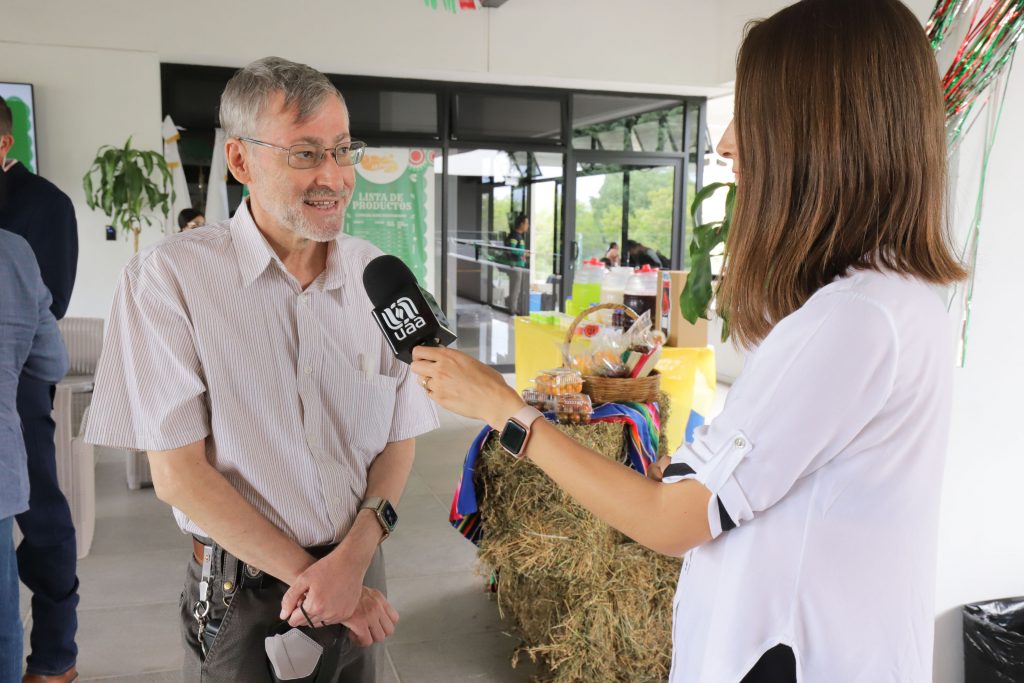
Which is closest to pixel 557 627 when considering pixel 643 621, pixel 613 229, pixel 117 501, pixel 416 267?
pixel 643 621

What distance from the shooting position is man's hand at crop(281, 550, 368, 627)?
4.68ft

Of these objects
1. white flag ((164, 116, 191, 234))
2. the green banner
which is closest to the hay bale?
white flag ((164, 116, 191, 234))

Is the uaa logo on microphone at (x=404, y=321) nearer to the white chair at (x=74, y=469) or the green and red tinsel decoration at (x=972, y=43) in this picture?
the green and red tinsel decoration at (x=972, y=43)

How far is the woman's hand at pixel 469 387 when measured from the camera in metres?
1.29

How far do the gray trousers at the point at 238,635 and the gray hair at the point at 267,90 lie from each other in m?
0.79

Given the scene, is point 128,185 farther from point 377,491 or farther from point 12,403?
point 377,491

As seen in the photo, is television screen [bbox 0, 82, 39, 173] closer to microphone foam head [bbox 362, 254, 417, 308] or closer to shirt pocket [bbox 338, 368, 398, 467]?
shirt pocket [bbox 338, 368, 398, 467]

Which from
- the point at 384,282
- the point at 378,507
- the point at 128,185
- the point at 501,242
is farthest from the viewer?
the point at 501,242

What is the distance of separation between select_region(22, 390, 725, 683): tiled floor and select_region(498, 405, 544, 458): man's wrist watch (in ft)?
6.62

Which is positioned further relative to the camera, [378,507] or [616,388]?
[616,388]

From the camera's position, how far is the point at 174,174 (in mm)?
7152

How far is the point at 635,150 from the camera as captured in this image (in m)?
8.92

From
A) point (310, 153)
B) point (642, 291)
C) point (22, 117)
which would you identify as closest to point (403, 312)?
point (310, 153)

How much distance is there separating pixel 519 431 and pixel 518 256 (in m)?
7.67
